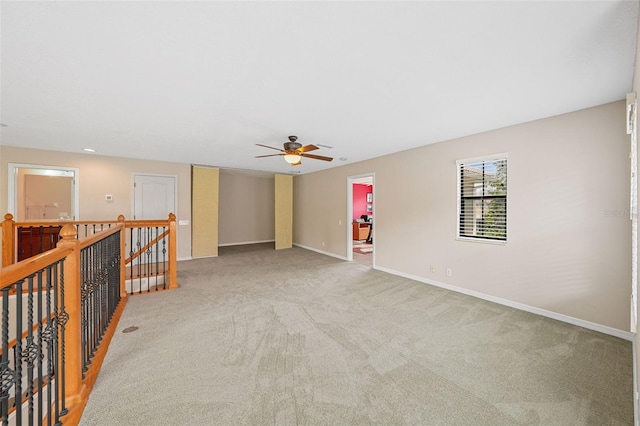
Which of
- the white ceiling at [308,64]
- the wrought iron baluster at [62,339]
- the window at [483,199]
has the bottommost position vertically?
the wrought iron baluster at [62,339]

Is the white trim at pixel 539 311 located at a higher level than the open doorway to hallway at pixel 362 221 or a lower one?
lower

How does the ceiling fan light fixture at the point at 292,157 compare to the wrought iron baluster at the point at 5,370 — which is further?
the ceiling fan light fixture at the point at 292,157

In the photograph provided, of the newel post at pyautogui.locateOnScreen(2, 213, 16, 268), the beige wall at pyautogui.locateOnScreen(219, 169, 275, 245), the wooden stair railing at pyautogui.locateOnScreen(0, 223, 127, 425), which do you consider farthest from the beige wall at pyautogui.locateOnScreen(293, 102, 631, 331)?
the newel post at pyautogui.locateOnScreen(2, 213, 16, 268)

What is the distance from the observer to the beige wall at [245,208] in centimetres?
845

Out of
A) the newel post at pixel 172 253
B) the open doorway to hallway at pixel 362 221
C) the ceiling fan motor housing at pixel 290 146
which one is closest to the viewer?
the ceiling fan motor housing at pixel 290 146

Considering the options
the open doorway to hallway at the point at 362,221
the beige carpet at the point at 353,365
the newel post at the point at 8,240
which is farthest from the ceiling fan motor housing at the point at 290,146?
the newel post at the point at 8,240

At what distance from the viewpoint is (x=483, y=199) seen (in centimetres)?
374

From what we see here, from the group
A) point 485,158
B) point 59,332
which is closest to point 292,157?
point 485,158

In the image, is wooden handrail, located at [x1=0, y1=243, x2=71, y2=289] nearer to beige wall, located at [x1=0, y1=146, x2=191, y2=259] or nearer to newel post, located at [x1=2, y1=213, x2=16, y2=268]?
newel post, located at [x1=2, y1=213, x2=16, y2=268]

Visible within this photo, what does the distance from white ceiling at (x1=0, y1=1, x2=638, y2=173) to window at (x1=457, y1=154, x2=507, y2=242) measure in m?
0.70

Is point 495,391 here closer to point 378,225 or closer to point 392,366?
point 392,366

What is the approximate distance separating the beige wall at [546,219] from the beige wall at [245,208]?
5721 millimetres

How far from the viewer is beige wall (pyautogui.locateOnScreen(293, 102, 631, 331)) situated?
266 centimetres

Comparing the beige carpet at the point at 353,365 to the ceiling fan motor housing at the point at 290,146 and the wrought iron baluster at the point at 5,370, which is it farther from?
the ceiling fan motor housing at the point at 290,146
